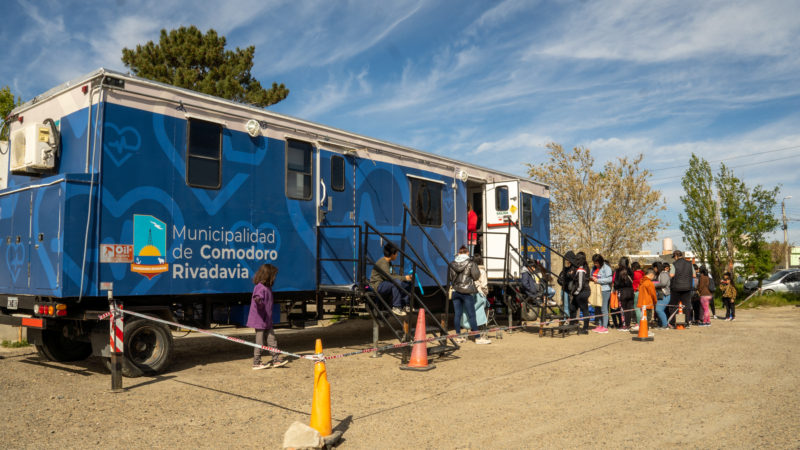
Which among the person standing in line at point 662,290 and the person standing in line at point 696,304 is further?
the person standing in line at point 696,304

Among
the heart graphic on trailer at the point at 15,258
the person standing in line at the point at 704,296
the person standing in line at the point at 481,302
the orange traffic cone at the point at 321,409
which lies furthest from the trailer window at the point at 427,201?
the person standing in line at the point at 704,296

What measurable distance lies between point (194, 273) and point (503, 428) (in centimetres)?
446

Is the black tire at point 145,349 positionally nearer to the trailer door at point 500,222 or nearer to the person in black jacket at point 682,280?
the trailer door at point 500,222

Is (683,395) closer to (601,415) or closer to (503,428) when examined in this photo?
(601,415)

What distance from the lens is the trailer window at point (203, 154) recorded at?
25.5 ft

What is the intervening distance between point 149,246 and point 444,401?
3953mm

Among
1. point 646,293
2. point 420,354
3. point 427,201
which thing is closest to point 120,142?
point 420,354

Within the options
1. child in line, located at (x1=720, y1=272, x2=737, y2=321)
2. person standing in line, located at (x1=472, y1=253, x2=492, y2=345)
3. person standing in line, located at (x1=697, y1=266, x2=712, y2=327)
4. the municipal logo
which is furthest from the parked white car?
the municipal logo

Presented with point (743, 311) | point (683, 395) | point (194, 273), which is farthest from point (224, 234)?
point (743, 311)

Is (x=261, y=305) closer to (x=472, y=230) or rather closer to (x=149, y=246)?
(x=149, y=246)

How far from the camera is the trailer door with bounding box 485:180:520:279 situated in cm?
1320

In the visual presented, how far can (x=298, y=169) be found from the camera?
29.9ft

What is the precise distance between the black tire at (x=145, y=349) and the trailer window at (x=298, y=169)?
2657 mm

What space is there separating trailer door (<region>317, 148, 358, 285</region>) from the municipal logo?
2519 millimetres
